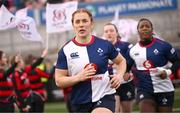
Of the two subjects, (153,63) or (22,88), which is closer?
(153,63)

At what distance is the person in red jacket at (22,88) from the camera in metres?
16.6

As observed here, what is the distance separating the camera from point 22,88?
663 inches

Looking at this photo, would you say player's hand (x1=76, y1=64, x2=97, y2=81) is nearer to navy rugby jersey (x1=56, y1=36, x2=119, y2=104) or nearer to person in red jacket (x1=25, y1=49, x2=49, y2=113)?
navy rugby jersey (x1=56, y1=36, x2=119, y2=104)

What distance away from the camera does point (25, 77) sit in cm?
1670

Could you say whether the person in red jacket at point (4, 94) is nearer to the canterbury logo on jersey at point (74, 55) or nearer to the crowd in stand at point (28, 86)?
the crowd in stand at point (28, 86)

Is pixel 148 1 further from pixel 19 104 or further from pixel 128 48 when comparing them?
pixel 128 48

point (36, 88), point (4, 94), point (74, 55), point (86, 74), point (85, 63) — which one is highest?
point (74, 55)

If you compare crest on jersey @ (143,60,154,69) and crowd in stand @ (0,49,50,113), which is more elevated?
crest on jersey @ (143,60,154,69)

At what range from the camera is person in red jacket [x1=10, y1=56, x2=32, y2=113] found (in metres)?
16.6

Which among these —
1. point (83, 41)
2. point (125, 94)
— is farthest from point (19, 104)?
point (83, 41)

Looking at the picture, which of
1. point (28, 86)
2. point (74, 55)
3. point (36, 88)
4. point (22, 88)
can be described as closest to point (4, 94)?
point (22, 88)

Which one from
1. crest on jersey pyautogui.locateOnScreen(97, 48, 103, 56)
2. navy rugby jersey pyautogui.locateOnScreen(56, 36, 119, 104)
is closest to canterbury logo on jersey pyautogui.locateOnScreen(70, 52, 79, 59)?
navy rugby jersey pyautogui.locateOnScreen(56, 36, 119, 104)

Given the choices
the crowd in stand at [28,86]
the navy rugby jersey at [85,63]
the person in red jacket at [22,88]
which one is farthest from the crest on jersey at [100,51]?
the person in red jacket at [22,88]

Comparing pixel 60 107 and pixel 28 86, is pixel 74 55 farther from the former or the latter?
pixel 60 107
